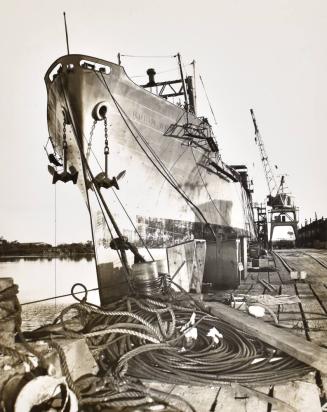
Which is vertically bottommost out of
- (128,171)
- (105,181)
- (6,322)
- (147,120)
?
(6,322)

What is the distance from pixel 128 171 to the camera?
21.8ft

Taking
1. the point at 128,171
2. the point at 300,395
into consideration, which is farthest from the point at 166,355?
the point at 128,171

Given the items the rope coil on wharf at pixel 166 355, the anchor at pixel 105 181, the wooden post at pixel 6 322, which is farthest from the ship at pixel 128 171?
the wooden post at pixel 6 322

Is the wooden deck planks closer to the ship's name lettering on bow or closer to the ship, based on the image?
the ship

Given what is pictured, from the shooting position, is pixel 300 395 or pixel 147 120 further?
pixel 147 120

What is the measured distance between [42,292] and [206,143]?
48.1ft

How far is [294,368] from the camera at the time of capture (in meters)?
2.59

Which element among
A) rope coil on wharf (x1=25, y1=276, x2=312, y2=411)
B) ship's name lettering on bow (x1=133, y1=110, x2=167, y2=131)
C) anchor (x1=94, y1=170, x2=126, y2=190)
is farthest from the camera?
ship's name lettering on bow (x1=133, y1=110, x2=167, y2=131)

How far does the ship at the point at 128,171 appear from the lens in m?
5.96

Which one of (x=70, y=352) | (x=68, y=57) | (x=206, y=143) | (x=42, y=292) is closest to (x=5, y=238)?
(x=68, y=57)

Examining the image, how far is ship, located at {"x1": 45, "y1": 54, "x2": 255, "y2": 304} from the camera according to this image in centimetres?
596

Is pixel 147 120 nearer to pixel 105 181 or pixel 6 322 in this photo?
pixel 105 181

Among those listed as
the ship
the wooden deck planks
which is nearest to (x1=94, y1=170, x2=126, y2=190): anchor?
the ship

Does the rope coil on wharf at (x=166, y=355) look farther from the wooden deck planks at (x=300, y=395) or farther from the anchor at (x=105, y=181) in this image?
the anchor at (x=105, y=181)
